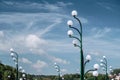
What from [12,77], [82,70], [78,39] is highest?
[12,77]

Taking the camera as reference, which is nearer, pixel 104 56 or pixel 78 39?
pixel 78 39

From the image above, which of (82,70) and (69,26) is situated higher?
(69,26)

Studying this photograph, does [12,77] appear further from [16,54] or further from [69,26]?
[69,26]

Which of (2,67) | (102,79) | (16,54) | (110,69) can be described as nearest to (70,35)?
(16,54)

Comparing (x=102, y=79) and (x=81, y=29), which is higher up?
(x=102, y=79)

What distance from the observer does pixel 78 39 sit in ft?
79.7

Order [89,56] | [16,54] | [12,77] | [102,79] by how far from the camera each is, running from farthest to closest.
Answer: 1. [102,79]
2. [12,77]
3. [16,54]
4. [89,56]

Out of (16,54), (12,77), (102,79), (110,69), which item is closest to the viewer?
(16,54)

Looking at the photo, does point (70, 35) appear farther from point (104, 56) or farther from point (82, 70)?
point (104, 56)

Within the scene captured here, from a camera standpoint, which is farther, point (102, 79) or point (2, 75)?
point (102, 79)

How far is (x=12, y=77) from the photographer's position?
130875 millimetres

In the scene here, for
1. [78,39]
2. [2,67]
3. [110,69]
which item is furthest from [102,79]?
[78,39]

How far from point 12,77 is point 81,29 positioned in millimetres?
108752

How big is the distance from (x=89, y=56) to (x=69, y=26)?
2.37m
